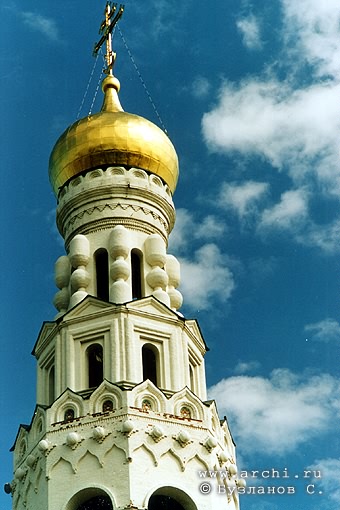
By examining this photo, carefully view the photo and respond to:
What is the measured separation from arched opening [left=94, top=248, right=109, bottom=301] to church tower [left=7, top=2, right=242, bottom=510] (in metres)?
0.02

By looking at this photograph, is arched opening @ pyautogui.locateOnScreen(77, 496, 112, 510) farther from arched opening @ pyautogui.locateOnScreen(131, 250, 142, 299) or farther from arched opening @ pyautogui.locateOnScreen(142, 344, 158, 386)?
arched opening @ pyautogui.locateOnScreen(131, 250, 142, 299)

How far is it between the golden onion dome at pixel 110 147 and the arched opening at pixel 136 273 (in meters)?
1.93

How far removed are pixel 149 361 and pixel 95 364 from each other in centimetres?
98

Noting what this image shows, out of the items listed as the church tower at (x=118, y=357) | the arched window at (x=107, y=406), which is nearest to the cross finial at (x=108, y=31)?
the church tower at (x=118, y=357)

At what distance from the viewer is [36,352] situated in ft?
78.0

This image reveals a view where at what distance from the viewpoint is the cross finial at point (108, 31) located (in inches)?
1088

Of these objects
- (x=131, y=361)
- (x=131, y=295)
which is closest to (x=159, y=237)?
(x=131, y=295)

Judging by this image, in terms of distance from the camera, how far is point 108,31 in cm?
2770

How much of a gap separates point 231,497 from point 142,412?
89.8 inches

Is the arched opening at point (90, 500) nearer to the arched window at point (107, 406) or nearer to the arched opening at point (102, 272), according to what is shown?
the arched window at point (107, 406)

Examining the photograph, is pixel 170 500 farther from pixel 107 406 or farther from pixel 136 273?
pixel 136 273

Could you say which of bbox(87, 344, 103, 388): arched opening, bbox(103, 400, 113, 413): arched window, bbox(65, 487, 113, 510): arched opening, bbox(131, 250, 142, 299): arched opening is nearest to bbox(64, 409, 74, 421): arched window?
bbox(103, 400, 113, 413): arched window

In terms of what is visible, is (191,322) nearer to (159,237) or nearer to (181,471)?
(159,237)

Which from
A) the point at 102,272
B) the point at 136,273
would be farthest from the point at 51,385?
the point at 136,273
